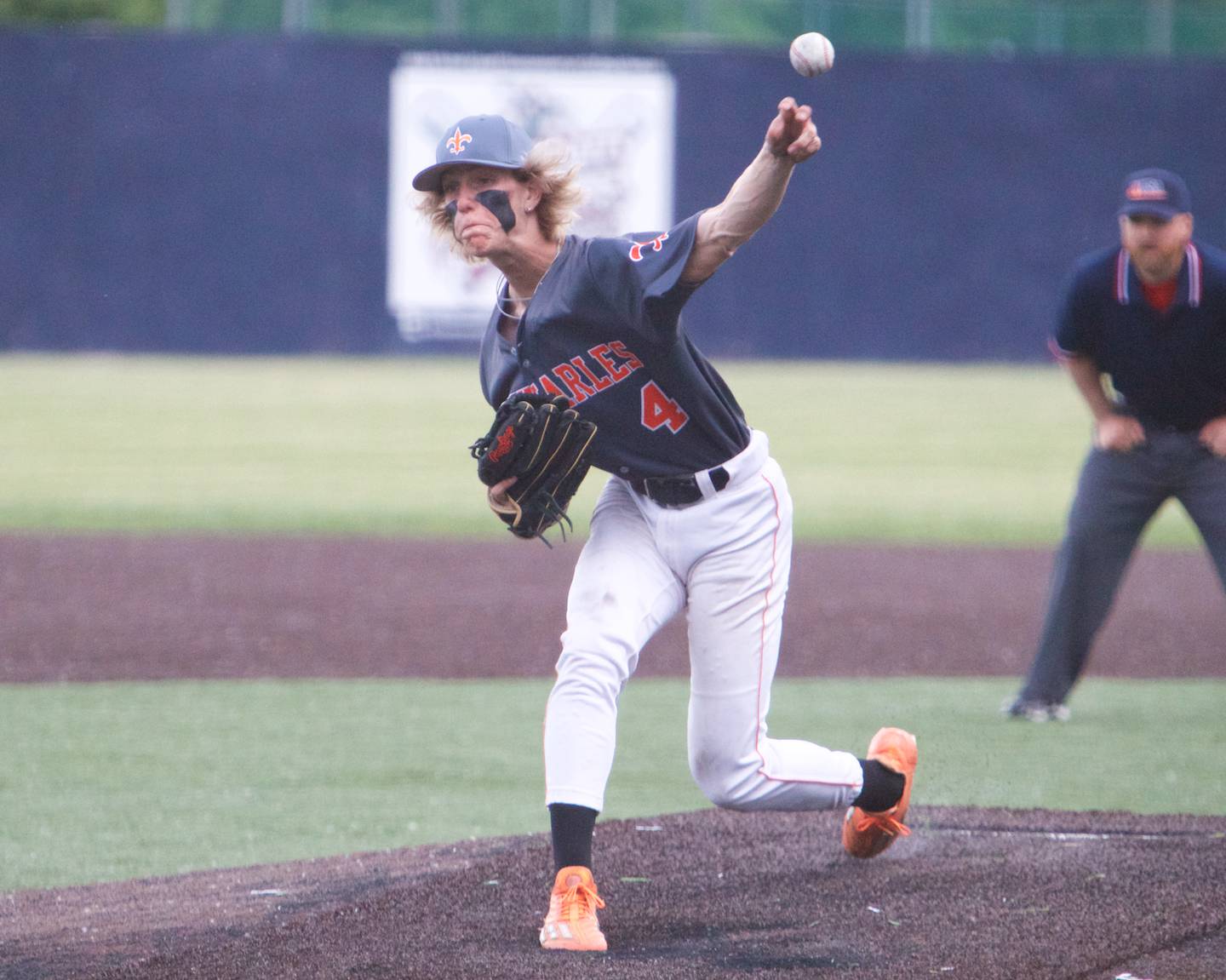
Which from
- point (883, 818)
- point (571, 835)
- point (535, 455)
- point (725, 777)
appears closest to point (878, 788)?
point (883, 818)

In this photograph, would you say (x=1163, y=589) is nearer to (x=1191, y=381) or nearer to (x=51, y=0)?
(x=1191, y=381)

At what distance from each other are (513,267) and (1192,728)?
3.29 metres

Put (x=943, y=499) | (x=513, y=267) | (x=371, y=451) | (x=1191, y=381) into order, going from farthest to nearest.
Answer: (x=371, y=451) → (x=943, y=499) → (x=1191, y=381) → (x=513, y=267)

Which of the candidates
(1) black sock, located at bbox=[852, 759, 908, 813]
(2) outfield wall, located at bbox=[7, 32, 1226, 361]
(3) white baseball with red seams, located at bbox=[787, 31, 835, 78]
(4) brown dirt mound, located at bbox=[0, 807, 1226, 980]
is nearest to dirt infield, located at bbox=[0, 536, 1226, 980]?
(4) brown dirt mound, located at bbox=[0, 807, 1226, 980]

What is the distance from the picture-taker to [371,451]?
542 inches

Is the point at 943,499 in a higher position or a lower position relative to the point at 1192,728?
lower

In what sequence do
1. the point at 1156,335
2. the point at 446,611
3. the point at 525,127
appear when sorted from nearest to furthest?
the point at 1156,335 → the point at 446,611 → the point at 525,127

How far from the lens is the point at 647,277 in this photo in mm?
3121

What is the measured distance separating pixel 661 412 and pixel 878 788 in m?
0.98

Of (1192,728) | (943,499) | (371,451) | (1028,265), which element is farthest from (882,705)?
(1028,265)

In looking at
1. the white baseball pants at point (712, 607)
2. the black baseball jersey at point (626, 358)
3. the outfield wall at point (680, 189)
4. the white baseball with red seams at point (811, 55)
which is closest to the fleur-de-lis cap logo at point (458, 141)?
the black baseball jersey at point (626, 358)

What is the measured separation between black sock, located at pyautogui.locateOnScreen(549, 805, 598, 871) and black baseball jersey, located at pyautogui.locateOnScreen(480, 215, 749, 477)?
68 centimetres

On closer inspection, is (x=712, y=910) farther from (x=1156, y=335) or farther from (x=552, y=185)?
(x=1156, y=335)

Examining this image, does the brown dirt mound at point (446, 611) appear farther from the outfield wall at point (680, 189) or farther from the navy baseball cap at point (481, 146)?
the outfield wall at point (680, 189)
